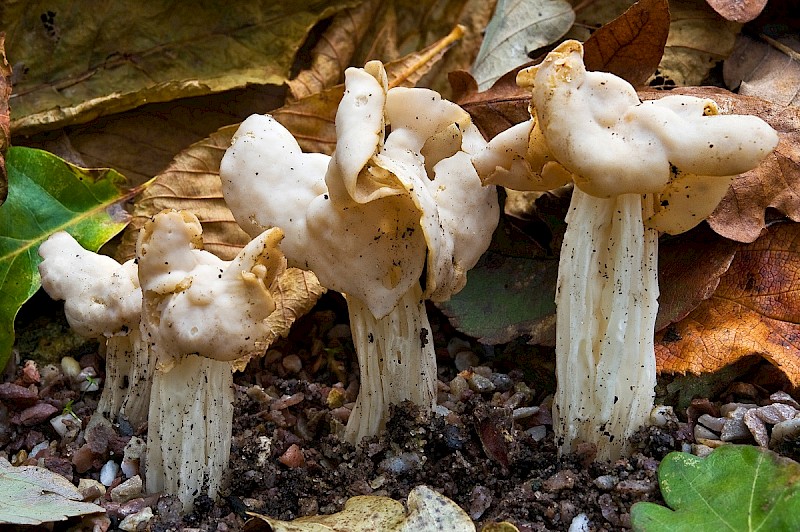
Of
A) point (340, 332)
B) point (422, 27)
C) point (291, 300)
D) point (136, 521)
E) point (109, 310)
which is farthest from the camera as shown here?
point (422, 27)

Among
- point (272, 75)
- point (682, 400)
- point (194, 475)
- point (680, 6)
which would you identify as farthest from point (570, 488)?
point (272, 75)

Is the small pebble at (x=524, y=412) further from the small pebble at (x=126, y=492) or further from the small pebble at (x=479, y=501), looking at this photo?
the small pebble at (x=126, y=492)

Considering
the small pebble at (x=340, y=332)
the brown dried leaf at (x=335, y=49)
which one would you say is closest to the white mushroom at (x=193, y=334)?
the small pebble at (x=340, y=332)

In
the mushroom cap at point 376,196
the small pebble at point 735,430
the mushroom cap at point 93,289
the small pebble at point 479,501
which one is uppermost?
the mushroom cap at point 376,196

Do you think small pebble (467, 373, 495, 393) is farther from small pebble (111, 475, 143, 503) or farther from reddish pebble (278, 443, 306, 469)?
small pebble (111, 475, 143, 503)

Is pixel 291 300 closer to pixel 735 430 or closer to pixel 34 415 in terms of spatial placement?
pixel 34 415

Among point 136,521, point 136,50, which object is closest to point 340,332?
point 136,521

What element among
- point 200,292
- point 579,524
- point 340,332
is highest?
point 200,292
